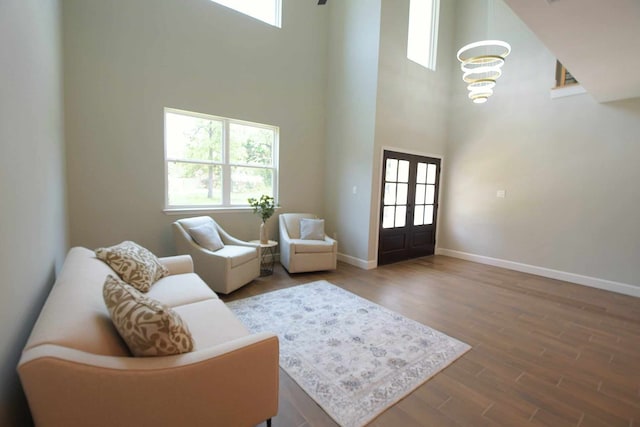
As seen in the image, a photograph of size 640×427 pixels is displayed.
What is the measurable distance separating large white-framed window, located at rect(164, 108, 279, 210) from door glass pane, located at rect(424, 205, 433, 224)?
10.1 feet

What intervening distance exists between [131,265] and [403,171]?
4.38 m

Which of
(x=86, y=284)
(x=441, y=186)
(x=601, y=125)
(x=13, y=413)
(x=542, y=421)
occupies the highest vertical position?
(x=601, y=125)

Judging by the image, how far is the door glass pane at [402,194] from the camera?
16.9ft

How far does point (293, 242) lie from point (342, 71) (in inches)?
126

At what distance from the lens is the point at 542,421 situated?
1.67m

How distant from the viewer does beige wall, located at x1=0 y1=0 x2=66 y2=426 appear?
46.1 inches

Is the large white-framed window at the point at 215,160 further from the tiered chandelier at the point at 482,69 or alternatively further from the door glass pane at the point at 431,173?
the door glass pane at the point at 431,173

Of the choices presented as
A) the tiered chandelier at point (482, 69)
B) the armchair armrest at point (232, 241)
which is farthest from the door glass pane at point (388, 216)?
the armchair armrest at point (232, 241)

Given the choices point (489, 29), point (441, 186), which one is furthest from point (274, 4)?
point (441, 186)

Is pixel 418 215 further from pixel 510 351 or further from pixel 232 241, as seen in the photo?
pixel 232 241

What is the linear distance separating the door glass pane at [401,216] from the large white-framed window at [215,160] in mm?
2273

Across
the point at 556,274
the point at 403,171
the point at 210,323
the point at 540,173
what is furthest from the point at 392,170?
the point at 210,323

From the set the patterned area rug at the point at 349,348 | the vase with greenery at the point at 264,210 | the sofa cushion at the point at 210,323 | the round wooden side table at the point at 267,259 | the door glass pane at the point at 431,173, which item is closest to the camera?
the sofa cushion at the point at 210,323

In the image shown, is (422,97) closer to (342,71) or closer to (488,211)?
(342,71)
